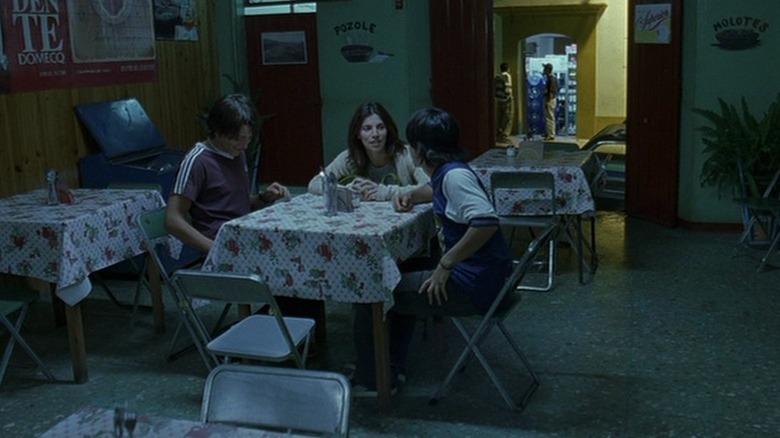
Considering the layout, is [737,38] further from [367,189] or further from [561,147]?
[367,189]

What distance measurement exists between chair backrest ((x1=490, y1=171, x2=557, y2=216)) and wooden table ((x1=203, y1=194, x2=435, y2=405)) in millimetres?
1417

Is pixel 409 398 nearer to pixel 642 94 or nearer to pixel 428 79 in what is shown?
pixel 642 94

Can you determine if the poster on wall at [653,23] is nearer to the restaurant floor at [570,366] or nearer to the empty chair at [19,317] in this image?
the restaurant floor at [570,366]

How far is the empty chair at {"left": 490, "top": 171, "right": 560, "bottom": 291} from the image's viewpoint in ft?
16.3

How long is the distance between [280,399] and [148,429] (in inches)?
14.1

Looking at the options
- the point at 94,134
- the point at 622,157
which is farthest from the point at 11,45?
the point at 622,157

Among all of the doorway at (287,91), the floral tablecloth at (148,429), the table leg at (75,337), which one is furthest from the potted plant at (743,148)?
the floral tablecloth at (148,429)

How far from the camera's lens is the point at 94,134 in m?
5.74

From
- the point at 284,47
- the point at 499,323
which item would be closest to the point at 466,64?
the point at 284,47

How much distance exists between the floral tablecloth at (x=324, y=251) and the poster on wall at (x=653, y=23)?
3.70m

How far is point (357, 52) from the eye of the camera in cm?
789

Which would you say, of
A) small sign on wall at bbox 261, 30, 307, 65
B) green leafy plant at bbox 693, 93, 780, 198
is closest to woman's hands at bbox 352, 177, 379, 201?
green leafy plant at bbox 693, 93, 780, 198

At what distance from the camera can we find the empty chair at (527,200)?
4.97 meters

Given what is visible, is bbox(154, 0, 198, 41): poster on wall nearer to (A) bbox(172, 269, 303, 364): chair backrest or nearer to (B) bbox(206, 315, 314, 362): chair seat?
(B) bbox(206, 315, 314, 362): chair seat
